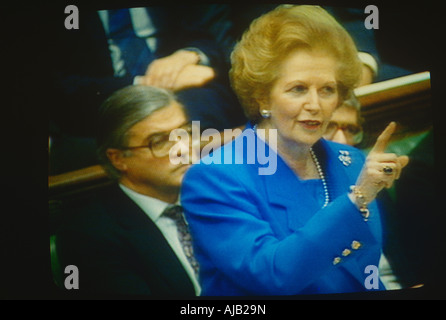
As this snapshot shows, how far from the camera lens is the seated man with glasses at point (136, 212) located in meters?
2.38

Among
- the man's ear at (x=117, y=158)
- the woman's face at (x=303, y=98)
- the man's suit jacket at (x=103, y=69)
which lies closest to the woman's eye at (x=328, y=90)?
the woman's face at (x=303, y=98)

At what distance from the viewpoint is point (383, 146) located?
2410mm

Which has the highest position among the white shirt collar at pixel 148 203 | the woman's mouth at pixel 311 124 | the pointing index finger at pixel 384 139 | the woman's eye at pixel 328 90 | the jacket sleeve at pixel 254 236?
the woman's eye at pixel 328 90

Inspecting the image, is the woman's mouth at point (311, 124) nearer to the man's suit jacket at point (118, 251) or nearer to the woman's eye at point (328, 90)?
the woman's eye at point (328, 90)

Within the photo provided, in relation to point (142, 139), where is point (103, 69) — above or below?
above

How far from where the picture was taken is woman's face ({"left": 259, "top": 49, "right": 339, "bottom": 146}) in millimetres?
2350

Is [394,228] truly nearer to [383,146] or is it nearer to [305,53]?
[383,146]

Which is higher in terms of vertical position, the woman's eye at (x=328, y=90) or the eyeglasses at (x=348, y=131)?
the woman's eye at (x=328, y=90)

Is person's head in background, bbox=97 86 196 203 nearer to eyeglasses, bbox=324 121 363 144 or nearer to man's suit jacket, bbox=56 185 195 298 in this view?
man's suit jacket, bbox=56 185 195 298

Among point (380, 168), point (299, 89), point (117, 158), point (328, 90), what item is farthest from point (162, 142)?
point (380, 168)

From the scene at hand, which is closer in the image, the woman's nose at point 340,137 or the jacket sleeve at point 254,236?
the jacket sleeve at point 254,236

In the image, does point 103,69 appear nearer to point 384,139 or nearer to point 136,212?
point 136,212

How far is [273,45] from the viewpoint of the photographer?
2.36 meters

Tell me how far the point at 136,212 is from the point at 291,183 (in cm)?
62
